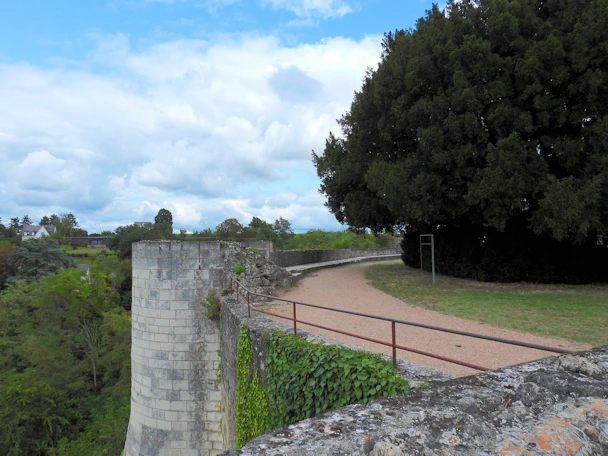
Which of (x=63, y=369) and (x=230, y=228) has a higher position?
(x=230, y=228)

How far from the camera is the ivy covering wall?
3.83m

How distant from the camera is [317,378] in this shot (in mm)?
4406

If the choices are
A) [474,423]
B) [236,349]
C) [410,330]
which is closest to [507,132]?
[410,330]

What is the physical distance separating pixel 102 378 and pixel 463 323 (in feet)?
70.7

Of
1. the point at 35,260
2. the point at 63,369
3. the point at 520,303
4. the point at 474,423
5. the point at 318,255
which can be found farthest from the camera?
the point at 35,260

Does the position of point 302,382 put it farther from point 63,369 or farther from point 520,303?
point 63,369

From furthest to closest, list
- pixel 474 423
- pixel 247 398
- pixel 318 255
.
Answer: pixel 318 255
pixel 247 398
pixel 474 423

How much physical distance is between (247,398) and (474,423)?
4.86 metres

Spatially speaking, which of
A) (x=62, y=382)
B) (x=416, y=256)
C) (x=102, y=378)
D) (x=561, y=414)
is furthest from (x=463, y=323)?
(x=102, y=378)

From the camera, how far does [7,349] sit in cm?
2103

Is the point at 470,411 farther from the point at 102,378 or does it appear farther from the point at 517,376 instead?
the point at 102,378

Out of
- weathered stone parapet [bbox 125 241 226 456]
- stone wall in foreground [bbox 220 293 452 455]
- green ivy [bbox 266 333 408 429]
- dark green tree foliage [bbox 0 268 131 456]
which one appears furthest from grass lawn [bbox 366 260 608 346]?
dark green tree foliage [bbox 0 268 131 456]

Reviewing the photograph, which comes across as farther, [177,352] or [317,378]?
[177,352]

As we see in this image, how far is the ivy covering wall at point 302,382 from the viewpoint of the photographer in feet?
12.6
